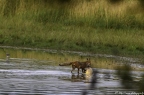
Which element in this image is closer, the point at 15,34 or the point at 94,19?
the point at 15,34

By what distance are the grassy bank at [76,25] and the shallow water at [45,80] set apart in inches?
169

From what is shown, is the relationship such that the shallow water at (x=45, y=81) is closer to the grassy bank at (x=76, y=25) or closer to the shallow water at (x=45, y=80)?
the shallow water at (x=45, y=80)

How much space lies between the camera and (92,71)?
14.6m

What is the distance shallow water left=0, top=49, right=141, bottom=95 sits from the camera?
37.6ft

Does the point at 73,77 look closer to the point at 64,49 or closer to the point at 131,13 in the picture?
the point at 64,49

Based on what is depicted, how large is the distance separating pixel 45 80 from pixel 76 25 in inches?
482

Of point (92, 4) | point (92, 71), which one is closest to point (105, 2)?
point (92, 4)

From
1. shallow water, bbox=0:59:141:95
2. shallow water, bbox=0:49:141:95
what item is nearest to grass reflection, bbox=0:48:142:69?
shallow water, bbox=0:49:141:95

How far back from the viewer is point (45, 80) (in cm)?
1298

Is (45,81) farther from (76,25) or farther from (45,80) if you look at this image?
(76,25)

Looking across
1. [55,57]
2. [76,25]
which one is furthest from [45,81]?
[76,25]

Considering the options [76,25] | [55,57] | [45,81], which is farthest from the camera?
[76,25]

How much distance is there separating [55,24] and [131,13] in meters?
4.08

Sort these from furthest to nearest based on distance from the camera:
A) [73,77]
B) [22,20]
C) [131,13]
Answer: [131,13] → [22,20] → [73,77]
